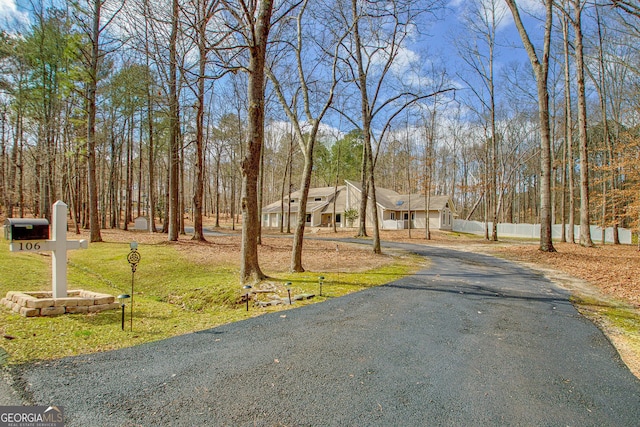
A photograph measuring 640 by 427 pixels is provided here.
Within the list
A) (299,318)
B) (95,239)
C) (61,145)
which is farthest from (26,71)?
(299,318)

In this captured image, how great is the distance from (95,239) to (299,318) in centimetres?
1433

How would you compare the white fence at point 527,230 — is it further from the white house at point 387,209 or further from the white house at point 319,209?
the white house at point 319,209

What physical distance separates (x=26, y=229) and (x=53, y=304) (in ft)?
3.97

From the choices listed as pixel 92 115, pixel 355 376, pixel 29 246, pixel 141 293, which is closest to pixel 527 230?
pixel 141 293

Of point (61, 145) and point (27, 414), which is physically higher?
point (61, 145)

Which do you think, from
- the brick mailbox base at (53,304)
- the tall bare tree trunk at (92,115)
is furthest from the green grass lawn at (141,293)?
the tall bare tree trunk at (92,115)

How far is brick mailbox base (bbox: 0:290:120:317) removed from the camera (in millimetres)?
4520

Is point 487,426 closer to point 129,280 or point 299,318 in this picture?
point 299,318

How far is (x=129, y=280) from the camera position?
8.65m

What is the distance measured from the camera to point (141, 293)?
7.68 metres

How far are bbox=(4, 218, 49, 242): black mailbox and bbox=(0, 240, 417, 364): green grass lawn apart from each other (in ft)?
3.61

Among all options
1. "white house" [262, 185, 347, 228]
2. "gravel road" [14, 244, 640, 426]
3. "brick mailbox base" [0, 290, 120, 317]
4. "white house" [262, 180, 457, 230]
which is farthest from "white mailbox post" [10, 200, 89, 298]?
"white house" [262, 185, 347, 228]

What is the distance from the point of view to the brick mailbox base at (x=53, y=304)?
4520 millimetres

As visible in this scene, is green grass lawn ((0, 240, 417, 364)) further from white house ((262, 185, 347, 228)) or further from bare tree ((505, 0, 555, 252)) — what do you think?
white house ((262, 185, 347, 228))
